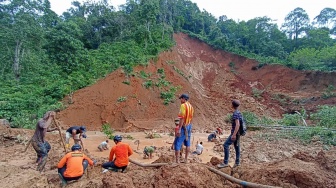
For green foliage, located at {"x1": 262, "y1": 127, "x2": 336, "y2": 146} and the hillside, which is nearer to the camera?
green foliage, located at {"x1": 262, "y1": 127, "x2": 336, "y2": 146}

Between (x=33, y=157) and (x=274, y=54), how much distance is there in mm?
35537

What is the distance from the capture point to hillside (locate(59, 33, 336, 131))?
1471cm

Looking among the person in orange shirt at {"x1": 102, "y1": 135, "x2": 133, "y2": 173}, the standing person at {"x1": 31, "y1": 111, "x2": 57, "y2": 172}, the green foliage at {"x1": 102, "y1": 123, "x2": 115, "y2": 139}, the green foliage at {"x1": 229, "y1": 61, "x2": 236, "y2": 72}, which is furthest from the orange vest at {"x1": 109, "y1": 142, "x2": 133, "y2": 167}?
the green foliage at {"x1": 229, "y1": 61, "x2": 236, "y2": 72}

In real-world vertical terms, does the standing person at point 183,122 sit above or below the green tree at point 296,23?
below

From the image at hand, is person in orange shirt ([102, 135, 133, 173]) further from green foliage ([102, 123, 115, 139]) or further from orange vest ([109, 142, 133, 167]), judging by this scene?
green foliage ([102, 123, 115, 139])

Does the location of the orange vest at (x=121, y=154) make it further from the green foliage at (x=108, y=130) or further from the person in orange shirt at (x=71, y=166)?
the green foliage at (x=108, y=130)

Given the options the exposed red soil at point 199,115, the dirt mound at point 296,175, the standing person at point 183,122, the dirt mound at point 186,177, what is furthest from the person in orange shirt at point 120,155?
the dirt mound at point 296,175

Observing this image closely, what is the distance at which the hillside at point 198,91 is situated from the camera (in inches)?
579

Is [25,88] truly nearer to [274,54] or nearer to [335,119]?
[335,119]

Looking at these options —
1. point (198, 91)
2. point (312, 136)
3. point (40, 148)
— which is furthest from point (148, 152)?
point (198, 91)

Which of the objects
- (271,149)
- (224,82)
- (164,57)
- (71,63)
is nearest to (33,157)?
(271,149)

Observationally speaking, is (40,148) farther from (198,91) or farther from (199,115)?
(198,91)

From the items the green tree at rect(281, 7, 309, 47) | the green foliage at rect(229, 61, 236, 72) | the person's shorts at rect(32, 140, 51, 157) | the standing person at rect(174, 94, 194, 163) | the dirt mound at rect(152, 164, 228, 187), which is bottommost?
the person's shorts at rect(32, 140, 51, 157)

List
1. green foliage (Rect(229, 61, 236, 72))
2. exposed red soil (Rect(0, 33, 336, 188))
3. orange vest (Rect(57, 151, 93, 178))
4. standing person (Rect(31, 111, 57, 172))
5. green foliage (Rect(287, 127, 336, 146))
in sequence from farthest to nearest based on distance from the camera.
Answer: green foliage (Rect(229, 61, 236, 72)), green foliage (Rect(287, 127, 336, 146)), standing person (Rect(31, 111, 57, 172)), orange vest (Rect(57, 151, 93, 178)), exposed red soil (Rect(0, 33, 336, 188))
